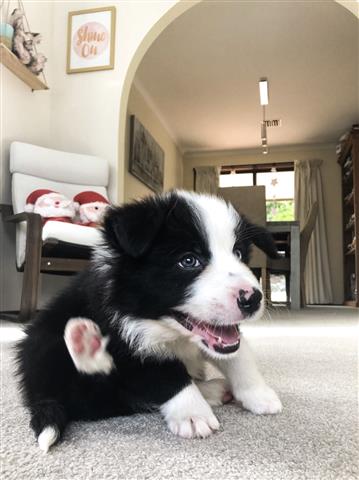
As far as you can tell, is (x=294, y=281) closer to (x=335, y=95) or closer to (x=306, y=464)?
(x=335, y=95)

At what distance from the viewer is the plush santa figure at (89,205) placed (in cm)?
285

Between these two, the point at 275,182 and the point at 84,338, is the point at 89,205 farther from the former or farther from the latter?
the point at 275,182

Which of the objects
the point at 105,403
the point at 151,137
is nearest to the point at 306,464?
the point at 105,403

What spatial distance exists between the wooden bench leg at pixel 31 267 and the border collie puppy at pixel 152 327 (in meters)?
1.56

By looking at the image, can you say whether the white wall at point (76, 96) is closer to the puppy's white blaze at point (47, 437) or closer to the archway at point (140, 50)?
the archway at point (140, 50)

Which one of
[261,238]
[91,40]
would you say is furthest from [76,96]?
[261,238]

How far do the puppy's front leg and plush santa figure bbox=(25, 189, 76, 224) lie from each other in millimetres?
1988

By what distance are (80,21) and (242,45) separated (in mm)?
2012

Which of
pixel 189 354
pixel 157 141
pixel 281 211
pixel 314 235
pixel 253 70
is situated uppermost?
pixel 253 70

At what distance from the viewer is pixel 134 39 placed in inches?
133

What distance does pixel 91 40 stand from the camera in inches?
136

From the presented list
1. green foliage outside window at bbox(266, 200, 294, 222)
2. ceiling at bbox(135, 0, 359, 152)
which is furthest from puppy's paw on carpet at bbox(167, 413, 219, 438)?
green foliage outside window at bbox(266, 200, 294, 222)

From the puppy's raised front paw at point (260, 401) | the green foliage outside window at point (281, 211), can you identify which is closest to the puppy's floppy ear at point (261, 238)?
the puppy's raised front paw at point (260, 401)

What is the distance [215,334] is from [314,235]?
7141 mm
